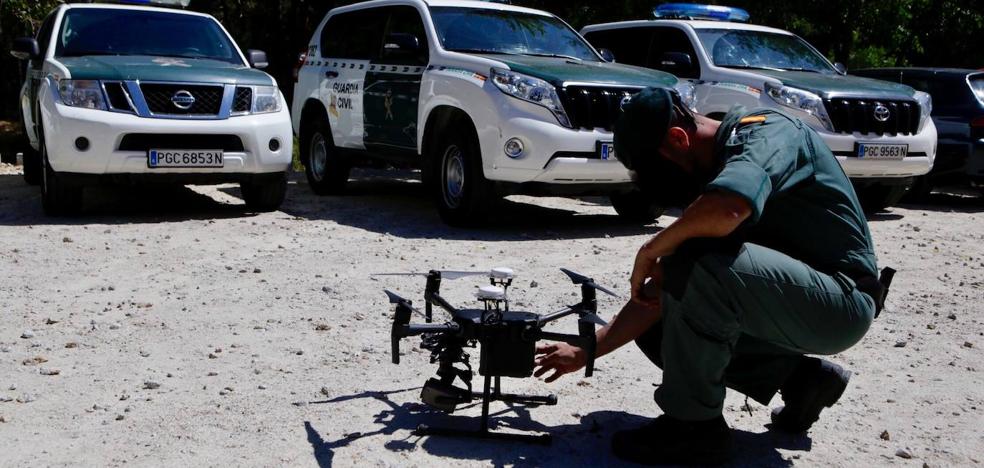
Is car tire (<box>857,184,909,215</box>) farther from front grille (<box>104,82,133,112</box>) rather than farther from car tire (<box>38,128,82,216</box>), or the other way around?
car tire (<box>38,128,82,216</box>)

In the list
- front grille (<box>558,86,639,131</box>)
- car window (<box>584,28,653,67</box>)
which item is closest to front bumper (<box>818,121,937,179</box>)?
car window (<box>584,28,653,67</box>)

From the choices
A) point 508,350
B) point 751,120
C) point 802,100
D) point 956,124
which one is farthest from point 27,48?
point 956,124

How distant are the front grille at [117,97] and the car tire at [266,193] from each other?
1.15 metres

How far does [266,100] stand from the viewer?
9.09 m

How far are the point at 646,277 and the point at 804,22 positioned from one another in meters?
15.1

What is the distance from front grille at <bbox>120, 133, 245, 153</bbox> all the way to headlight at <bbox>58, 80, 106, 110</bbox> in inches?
12.6

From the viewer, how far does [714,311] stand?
3.37 meters

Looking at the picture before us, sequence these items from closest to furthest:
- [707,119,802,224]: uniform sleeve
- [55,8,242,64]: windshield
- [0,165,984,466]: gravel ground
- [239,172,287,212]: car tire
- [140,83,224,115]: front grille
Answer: [707,119,802,224]: uniform sleeve < [0,165,984,466]: gravel ground < [140,83,224,115]: front grille < [239,172,287,212]: car tire < [55,8,242,64]: windshield

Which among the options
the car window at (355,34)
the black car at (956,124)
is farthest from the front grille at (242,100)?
the black car at (956,124)

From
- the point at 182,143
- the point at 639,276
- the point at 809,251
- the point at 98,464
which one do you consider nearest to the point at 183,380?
the point at 98,464

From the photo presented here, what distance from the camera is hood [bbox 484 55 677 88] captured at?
327 inches

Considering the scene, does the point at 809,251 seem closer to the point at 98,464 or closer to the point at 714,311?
the point at 714,311

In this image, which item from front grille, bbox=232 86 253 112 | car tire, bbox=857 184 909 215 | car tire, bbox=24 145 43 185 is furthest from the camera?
car tire, bbox=24 145 43 185

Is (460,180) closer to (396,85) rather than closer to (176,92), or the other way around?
(396,85)
